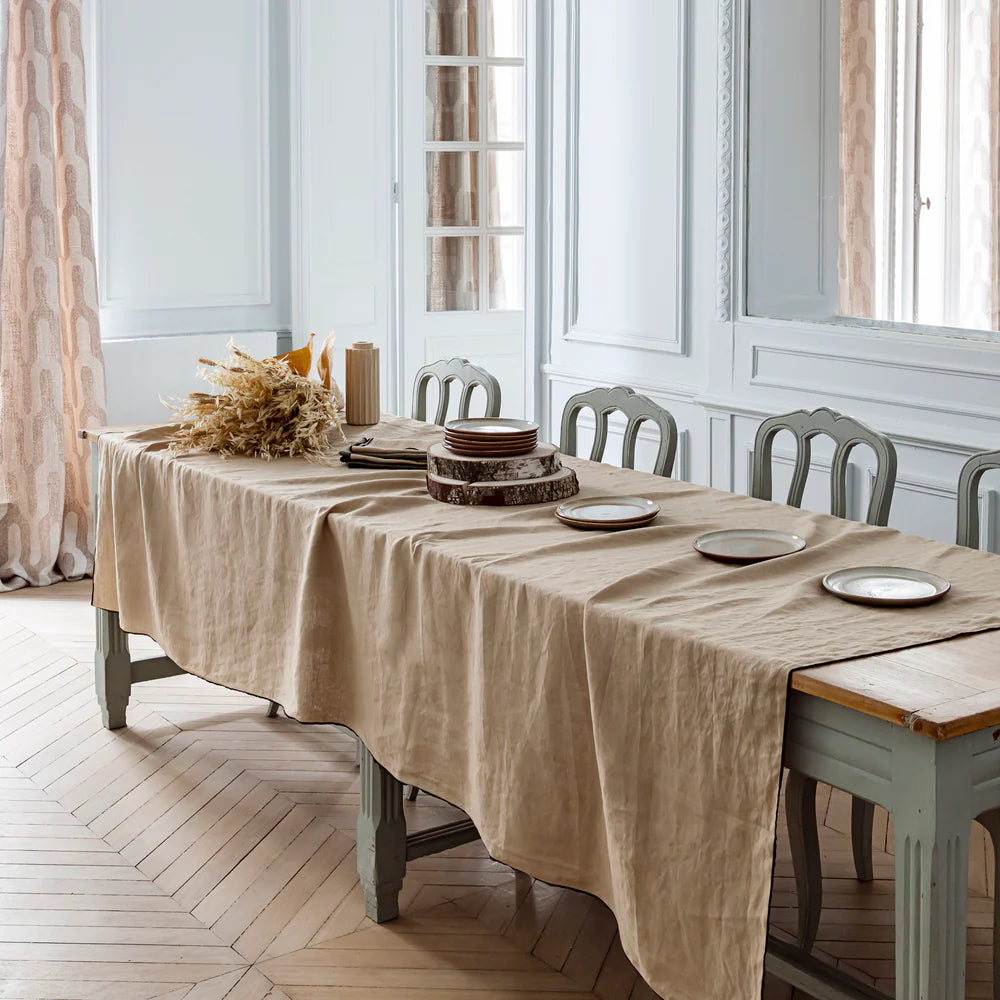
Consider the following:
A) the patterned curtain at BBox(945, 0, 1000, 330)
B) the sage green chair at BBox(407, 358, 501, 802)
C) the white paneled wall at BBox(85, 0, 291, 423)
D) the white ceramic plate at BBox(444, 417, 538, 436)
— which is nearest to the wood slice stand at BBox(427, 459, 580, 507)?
the white ceramic plate at BBox(444, 417, 538, 436)

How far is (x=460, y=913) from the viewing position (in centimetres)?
278

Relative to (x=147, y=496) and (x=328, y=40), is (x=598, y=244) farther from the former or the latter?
(x=147, y=496)

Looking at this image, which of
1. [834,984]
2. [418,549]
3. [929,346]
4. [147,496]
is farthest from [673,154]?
[834,984]

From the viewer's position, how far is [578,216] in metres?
5.00

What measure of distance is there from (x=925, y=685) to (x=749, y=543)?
73cm

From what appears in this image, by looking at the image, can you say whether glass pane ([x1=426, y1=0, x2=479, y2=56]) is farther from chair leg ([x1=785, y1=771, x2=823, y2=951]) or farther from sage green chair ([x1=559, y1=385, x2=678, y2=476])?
chair leg ([x1=785, y1=771, x2=823, y2=951])

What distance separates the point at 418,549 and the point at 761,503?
76cm

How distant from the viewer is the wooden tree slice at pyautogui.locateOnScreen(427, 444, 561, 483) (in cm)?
276

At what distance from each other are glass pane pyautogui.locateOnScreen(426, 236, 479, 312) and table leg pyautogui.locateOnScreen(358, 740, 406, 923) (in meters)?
3.93

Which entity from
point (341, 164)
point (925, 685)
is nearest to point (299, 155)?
point (341, 164)

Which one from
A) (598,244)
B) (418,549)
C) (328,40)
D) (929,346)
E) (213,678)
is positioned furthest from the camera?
(328,40)

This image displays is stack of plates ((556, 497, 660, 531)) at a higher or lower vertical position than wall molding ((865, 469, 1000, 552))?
higher

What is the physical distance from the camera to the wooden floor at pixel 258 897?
8.29 ft

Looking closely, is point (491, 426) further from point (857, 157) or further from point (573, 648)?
point (857, 157)
